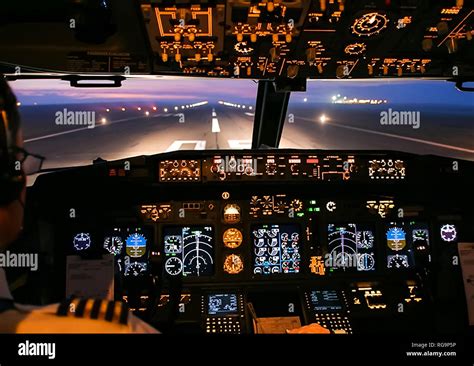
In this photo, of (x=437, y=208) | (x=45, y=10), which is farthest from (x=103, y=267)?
(x=437, y=208)

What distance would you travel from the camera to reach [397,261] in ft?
10.5

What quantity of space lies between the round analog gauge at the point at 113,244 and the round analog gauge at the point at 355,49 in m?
1.95

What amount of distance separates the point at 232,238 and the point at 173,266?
46cm

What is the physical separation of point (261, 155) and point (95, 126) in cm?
191

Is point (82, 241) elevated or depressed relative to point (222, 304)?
elevated

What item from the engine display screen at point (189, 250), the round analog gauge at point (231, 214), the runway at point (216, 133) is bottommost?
the engine display screen at point (189, 250)

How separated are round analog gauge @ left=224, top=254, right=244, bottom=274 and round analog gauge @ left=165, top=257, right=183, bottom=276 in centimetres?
33

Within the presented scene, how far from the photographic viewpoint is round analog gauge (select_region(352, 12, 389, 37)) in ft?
6.68

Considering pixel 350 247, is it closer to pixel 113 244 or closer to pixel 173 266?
pixel 173 266

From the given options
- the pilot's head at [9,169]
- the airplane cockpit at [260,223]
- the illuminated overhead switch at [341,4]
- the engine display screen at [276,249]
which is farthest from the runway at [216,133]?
the pilot's head at [9,169]

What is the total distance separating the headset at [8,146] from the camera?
22.8 inches

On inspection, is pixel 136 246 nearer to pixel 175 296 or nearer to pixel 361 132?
pixel 175 296

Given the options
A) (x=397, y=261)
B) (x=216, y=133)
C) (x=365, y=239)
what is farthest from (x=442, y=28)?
(x=216, y=133)

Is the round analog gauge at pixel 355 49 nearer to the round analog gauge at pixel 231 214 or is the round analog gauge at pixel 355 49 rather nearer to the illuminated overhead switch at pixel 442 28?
the illuminated overhead switch at pixel 442 28
